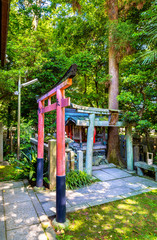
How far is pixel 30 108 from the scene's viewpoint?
896 cm

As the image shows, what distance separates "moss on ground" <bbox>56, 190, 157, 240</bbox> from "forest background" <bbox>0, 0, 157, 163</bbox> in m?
3.00

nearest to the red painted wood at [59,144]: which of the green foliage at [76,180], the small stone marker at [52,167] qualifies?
the small stone marker at [52,167]

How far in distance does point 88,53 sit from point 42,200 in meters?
8.37

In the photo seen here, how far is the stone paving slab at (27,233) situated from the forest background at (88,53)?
4637mm

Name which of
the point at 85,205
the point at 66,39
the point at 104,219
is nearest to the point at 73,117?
the point at 85,205

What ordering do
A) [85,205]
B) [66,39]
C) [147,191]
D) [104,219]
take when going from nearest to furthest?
1. [104,219]
2. [85,205]
3. [147,191]
4. [66,39]

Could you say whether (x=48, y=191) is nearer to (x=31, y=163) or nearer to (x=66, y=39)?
(x=31, y=163)

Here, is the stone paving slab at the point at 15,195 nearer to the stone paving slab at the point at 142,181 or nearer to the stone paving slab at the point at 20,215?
the stone paving slab at the point at 20,215

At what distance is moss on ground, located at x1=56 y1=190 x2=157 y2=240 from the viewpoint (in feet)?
8.44

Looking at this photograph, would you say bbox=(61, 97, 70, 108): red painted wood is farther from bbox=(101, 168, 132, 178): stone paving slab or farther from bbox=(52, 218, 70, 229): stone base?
bbox=(101, 168, 132, 178): stone paving slab

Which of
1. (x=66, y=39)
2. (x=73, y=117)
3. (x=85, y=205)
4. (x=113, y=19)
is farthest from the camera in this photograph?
(x=66, y=39)

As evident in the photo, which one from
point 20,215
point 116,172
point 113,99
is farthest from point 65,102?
point 113,99

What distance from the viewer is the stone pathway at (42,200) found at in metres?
2.56

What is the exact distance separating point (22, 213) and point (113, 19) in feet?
28.4
